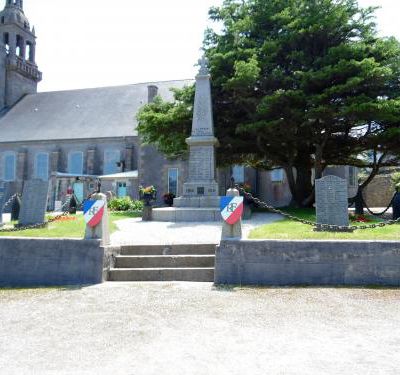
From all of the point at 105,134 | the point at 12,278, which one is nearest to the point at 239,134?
the point at 12,278

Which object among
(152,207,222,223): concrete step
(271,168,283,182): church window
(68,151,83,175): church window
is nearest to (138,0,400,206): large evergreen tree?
(152,207,222,223): concrete step

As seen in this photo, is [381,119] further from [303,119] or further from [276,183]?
[276,183]

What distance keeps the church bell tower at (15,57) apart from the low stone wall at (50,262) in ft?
137

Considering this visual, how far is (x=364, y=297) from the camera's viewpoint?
19.8 feet

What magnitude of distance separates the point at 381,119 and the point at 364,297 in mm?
12425

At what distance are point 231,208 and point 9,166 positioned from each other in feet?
123

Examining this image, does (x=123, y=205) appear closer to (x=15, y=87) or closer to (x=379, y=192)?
(x=379, y=192)

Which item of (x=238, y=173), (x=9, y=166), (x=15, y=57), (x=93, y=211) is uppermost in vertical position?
(x=15, y=57)

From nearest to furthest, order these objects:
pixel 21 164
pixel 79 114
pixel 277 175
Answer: pixel 277 175 → pixel 21 164 → pixel 79 114

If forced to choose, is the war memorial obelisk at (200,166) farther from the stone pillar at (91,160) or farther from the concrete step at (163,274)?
the stone pillar at (91,160)

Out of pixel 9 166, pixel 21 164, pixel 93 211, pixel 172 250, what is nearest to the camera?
pixel 93 211

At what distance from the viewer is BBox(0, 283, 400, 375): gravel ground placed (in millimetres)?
3598

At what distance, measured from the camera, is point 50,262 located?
7547mm

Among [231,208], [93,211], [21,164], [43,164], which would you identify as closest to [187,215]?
[93,211]
